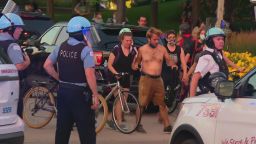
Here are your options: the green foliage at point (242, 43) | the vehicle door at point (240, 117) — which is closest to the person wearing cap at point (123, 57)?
the green foliage at point (242, 43)

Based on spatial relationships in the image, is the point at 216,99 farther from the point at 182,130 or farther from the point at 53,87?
the point at 53,87

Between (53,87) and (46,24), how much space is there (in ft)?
23.8

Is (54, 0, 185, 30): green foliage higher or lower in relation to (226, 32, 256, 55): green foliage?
lower

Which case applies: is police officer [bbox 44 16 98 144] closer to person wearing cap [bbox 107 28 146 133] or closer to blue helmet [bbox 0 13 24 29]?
blue helmet [bbox 0 13 24 29]

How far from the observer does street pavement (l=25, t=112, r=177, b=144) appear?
35.2 feet

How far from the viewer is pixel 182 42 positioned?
50.9 feet

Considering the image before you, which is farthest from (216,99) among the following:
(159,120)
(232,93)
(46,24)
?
(46,24)

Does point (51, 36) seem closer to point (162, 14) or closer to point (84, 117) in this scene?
point (84, 117)

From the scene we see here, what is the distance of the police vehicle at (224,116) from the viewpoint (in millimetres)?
5954

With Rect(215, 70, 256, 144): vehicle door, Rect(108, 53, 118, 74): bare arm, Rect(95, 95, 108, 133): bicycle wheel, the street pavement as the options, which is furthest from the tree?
Rect(215, 70, 256, 144): vehicle door

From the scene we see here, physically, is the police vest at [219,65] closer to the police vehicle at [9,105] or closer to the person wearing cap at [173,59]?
the police vehicle at [9,105]

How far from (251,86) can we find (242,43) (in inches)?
470

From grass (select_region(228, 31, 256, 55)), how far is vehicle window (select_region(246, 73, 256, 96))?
10958 millimetres

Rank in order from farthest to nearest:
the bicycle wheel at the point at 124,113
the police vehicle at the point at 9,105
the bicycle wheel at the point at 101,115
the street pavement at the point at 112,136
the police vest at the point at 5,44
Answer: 1. the bicycle wheel at the point at 124,113
2. the bicycle wheel at the point at 101,115
3. the street pavement at the point at 112,136
4. the police vest at the point at 5,44
5. the police vehicle at the point at 9,105
